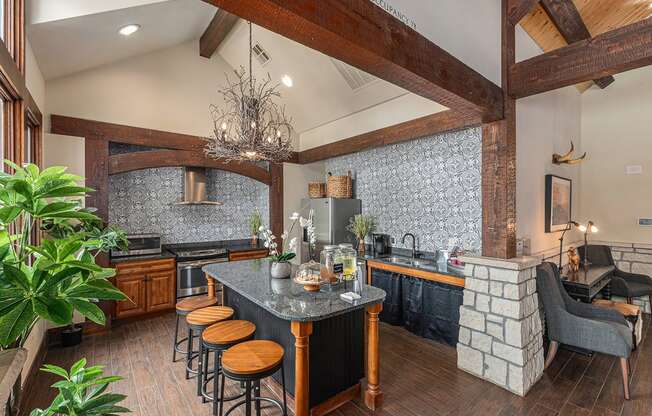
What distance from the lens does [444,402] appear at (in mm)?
2463

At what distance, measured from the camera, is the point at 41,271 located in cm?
84

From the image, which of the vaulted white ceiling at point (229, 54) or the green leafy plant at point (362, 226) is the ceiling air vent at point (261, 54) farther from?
the green leafy plant at point (362, 226)

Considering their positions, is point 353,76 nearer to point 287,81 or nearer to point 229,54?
point 287,81

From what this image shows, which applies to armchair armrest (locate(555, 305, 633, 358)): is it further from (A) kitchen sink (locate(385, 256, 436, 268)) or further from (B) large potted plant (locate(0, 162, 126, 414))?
(B) large potted plant (locate(0, 162, 126, 414))

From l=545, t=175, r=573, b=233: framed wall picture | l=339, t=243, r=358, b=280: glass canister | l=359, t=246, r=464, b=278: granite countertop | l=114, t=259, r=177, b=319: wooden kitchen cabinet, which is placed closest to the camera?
l=339, t=243, r=358, b=280: glass canister

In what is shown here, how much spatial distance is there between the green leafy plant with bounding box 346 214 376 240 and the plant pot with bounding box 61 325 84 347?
149 inches

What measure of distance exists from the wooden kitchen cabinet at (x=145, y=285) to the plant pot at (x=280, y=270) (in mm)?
2379

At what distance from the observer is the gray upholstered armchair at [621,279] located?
13.3 feet

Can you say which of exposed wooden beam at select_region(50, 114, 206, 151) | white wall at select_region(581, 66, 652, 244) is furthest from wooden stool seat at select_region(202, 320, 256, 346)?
white wall at select_region(581, 66, 652, 244)

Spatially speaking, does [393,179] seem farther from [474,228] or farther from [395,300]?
[395,300]

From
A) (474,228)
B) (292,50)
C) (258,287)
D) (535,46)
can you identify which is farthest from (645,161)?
(258,287)

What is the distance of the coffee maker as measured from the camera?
4.71m

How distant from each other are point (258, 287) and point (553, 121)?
14.1ft

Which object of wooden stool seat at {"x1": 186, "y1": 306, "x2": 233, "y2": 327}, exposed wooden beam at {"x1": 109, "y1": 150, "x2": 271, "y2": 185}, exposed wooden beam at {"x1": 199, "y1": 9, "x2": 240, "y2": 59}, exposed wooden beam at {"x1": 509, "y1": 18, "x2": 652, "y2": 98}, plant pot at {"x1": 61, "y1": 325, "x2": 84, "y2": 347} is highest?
exposed wooden beam at {"x1": 199, "y1": 9, "x2": 240, "y2": 59}
